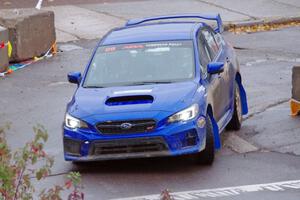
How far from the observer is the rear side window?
43.3ft

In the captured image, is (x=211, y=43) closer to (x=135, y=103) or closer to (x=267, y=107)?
(x=267, y=107)

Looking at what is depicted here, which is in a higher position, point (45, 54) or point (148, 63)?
point (148, 63)

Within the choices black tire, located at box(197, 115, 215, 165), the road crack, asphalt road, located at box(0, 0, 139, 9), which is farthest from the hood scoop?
asphalt road, located at box(0, 0, 139, 9)

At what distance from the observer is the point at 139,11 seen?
2464 cm

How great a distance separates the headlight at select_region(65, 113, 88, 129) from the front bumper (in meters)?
0.07

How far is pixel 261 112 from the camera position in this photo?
48.6 feet

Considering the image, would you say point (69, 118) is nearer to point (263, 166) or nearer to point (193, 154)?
point (193, 154)

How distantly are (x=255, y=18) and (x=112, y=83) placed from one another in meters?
12.2

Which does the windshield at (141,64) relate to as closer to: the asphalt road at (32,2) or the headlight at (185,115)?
the headlight at (185,115)

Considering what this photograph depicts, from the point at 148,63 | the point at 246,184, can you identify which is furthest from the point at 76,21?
the point at 246,184

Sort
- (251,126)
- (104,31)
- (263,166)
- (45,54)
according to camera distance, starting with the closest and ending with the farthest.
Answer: (263,166)
(251,126)
(45,54)
(104,31)

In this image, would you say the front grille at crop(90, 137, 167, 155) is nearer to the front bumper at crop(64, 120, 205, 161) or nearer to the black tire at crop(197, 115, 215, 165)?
the front bumper at crop(64, 120, 205, 161)

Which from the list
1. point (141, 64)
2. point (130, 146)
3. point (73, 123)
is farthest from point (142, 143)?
point (141, 64)

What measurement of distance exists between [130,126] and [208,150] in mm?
1095
